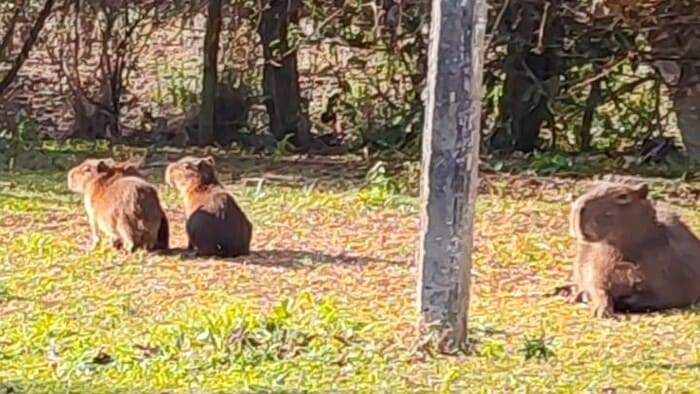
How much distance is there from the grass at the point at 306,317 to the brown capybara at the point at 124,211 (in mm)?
109

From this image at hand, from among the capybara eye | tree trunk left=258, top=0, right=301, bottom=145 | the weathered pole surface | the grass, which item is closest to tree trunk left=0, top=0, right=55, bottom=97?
tree trunk left=258, top=0, right=301, bottom=145

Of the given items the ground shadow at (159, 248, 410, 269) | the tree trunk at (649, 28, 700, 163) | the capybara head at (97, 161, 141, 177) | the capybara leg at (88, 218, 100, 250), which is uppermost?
the tree trunk at (649, 28, 700, 163)

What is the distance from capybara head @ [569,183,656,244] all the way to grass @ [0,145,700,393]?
314 mm

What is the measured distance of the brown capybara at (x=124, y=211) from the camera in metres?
7.83

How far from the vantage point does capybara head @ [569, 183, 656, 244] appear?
6742 mm

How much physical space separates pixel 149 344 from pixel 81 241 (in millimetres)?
2465

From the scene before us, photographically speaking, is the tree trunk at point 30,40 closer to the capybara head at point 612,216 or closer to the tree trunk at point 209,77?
the tree trunk at point 209,77

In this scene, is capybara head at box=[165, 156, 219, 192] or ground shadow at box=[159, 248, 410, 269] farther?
capybara head at box=[165, 156, 219, 192]

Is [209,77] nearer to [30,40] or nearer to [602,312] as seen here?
[30,40]

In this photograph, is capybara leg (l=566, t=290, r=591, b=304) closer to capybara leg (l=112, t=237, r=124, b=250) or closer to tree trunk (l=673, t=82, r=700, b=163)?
capybara leg (l=112, t=237, r=124, b=250)

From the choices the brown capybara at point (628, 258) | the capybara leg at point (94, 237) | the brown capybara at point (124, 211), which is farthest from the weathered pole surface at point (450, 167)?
the capybara leg at point (94, 237)

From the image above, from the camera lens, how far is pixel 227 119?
1278cm

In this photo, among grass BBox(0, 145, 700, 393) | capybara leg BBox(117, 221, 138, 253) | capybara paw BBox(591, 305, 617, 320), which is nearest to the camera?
grass BBox(0, 145, 700, 393)

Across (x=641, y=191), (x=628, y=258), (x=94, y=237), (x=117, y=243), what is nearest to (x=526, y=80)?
(x=94, y=237)
